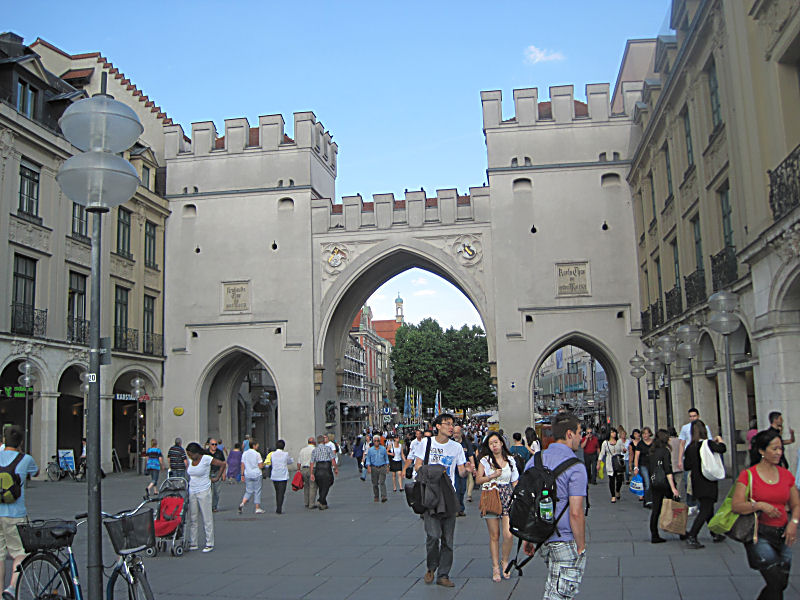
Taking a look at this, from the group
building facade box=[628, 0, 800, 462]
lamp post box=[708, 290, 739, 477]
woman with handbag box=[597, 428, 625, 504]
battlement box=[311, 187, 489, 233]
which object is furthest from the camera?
battlement box=[311, 187, 489, 233]

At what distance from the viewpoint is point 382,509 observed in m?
16.5

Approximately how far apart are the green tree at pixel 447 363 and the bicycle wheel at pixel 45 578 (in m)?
54.8

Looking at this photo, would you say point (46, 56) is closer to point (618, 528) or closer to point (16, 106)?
point (16, 106)

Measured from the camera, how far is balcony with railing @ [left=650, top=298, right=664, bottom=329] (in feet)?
82.8

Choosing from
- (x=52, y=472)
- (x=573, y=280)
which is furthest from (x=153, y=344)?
(x=573, y=280)

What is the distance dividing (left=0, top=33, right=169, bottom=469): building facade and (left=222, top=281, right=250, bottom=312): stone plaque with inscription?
3.15 metres

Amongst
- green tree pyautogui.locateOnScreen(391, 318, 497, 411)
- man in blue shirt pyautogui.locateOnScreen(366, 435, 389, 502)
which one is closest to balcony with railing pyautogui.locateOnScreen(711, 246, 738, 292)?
man in blue shirt pyautogui.locateOnScreen(366, 435, 389, 502)

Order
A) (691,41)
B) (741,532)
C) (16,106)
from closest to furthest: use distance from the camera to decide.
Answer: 1. (741,532)
2. (691,41)
3. (16,106)

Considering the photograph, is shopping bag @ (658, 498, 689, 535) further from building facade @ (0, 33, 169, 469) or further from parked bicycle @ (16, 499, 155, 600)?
building facade @ (0, 33, 169, 469)

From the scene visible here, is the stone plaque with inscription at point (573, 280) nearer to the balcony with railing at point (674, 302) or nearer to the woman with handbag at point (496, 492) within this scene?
the balcony with railing at point (674, 302)

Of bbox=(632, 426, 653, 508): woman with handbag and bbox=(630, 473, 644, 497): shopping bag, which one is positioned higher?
bbox=(632, 426, 653, 508): woman with handbag

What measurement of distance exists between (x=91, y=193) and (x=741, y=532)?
5.41 metres

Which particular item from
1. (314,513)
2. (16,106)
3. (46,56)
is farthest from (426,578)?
(46,56)

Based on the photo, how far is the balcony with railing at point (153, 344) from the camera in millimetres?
31547
